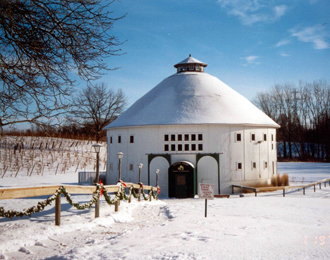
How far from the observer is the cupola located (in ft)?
107

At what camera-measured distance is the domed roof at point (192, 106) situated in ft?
84.9

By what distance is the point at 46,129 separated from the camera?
869 centimetres

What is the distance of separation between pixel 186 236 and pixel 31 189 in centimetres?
366

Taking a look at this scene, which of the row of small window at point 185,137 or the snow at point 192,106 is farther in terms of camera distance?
the snow at point 192,106

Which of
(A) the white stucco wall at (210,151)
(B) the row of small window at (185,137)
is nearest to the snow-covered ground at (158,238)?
(A) the white stucco wall at (210,151)

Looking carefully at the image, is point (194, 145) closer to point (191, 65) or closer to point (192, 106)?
point (192, 106)

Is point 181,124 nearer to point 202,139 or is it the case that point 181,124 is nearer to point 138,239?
point 202,139

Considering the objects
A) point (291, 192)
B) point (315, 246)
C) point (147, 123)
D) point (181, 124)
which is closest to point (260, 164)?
point (291, 192)

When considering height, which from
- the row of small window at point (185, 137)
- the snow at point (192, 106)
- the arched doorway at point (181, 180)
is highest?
the snow at point (192, 106)

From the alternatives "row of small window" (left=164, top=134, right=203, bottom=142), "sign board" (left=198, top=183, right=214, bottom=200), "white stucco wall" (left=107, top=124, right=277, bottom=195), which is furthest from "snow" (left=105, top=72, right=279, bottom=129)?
"sign board" (left=198, top=183, right=214, bottom=200)

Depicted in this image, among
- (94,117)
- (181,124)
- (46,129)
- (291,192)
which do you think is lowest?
(291,192)

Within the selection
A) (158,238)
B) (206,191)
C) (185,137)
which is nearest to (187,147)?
(185,137)

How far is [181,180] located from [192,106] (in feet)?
20.7

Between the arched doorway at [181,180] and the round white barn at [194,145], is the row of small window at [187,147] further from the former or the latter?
Answer: the arched doorway at [181,180]
